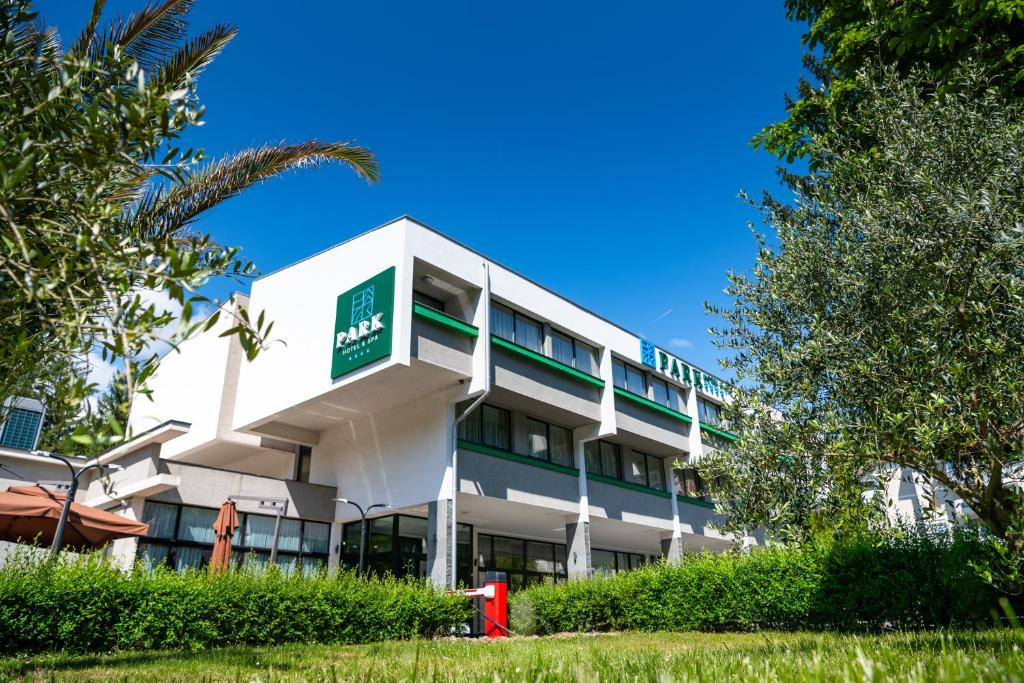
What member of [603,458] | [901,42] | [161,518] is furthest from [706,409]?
[901,42]

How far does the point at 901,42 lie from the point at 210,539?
71.0ft

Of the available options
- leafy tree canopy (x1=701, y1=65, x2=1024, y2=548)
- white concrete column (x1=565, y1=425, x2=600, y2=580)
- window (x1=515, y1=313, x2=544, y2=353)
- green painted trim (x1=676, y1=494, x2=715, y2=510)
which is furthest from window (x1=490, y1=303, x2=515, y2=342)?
green painted trim (x1=676, y1=494, x2=715, y2=510)

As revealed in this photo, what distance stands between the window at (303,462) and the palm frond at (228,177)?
50.0 ft

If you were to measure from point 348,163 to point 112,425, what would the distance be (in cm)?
1074

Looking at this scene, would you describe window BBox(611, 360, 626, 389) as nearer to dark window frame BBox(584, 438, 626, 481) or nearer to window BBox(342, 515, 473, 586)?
dark window frame BBox(584, 438, 626, 481)

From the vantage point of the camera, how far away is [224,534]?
17234 millimetres

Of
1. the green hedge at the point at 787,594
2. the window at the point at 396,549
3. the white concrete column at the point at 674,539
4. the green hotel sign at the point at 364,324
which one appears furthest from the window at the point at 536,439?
the green hotel sign at the point at 364,324

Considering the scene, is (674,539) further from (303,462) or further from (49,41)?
(49,41)

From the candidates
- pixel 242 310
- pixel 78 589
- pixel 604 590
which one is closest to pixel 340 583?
pixel 78 589

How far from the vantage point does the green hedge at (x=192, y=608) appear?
1118cm

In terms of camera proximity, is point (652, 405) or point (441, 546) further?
point (652, 405)

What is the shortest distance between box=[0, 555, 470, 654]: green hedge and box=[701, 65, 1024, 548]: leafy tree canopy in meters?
9.08

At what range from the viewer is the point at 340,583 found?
1566 cm

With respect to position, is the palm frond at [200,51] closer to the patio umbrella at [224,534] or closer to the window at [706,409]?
the patio umbrella at [224,534]
